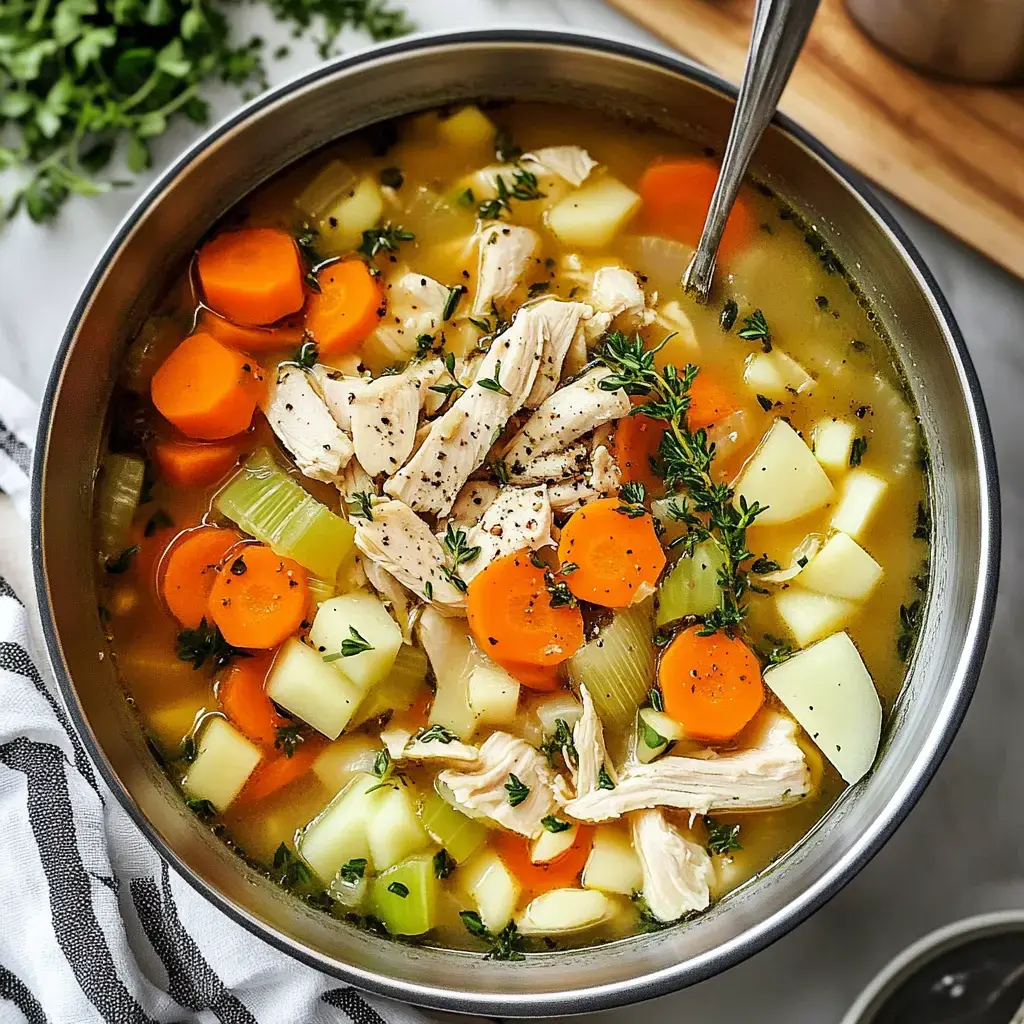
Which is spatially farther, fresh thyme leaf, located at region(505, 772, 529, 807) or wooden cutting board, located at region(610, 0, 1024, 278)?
wooden cutting board, located at region(610, 0, 1024, 278)

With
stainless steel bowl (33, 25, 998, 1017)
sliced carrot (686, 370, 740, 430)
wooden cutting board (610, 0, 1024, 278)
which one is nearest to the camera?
stainless steel bowl (33, 25, 998, 1017)

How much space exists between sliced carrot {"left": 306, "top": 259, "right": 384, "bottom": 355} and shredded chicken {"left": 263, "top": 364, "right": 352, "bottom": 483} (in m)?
0.09

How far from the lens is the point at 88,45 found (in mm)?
2574

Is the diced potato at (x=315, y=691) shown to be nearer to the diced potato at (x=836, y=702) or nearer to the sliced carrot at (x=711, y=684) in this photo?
the sliced carrot at (x=711, y=684)

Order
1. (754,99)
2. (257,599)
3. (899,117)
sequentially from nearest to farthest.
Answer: (754,99) → (257,599) → (899,117)

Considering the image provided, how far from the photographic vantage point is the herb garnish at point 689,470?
217 centimetres

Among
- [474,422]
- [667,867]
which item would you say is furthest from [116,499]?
[667,867]

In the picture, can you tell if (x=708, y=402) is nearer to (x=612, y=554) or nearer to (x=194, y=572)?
(x=612, y=554)

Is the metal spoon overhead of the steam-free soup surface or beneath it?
overhead

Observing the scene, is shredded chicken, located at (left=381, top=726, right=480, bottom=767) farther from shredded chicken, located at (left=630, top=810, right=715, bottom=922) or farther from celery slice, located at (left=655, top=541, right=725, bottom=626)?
celery slice, located at (left=655, top=541, right=725, bottom=626)

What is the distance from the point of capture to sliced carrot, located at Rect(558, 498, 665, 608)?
2.19m

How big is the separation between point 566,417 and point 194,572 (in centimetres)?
81

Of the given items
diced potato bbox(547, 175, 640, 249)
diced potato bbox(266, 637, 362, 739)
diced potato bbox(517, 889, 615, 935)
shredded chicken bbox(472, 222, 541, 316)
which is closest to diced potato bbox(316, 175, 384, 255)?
shredded chicken bbox(472, 222, 541, 316)

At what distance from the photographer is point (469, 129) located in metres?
2.40
